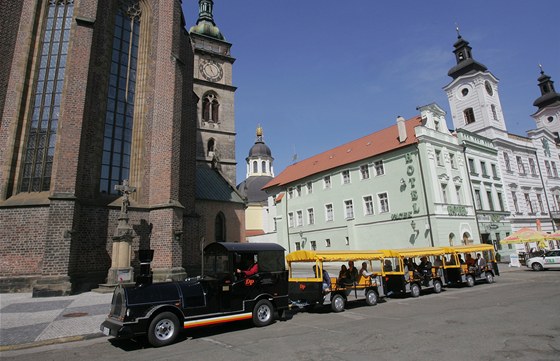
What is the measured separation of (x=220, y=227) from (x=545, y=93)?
5298 cm

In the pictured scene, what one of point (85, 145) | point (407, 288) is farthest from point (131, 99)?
point (407, 288)

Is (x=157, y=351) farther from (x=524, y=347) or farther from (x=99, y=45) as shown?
(x=99, y=45)

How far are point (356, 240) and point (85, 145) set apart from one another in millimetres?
22110

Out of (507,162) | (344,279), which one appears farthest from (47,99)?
(507,162)

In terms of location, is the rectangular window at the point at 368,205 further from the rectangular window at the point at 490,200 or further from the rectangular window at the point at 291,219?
the rectangular window at the point at 490,200

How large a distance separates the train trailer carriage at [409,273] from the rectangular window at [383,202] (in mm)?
12504

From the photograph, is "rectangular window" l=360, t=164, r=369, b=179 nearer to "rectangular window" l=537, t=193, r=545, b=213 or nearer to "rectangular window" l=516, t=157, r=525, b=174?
"rectangular window" l=516, t=157, r=525, b=174

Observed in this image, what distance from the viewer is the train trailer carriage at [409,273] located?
41.1ft

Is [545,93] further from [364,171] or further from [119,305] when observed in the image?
[119,305]

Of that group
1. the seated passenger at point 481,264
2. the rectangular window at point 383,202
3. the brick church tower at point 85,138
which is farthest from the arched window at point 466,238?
the brick church tower at point 85,138

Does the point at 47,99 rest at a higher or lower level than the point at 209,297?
higher

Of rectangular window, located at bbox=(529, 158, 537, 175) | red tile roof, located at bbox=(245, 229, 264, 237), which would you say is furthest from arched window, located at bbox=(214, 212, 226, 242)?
rectangular window, located at bbox=(529, 158, 537, 175)

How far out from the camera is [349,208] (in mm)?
30281

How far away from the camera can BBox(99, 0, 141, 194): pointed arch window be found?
642 inches
